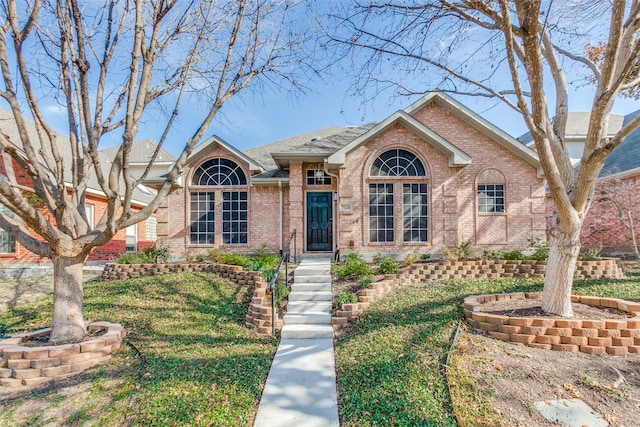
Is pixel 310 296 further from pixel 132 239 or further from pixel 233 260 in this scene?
pixel 132 239

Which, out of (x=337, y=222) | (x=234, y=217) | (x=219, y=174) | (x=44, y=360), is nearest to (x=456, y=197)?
(x=337, y=222)

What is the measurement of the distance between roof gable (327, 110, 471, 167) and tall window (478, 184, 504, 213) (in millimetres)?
1481

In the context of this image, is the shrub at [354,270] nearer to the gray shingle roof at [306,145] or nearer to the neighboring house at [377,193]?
the neighboring house at [377,193]

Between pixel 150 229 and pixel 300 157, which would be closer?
pixel 300 157

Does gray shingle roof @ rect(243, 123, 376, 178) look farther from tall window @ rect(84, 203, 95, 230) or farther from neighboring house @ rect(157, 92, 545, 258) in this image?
tall window @ rect(84, 203, 95, 230)

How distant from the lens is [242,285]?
7484mm

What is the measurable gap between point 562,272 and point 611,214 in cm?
937

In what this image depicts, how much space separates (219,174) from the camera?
34.7 ft

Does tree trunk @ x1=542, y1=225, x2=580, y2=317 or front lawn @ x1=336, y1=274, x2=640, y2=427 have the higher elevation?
tree trunk @ x1=542, y1=225, x2=580, y2=317

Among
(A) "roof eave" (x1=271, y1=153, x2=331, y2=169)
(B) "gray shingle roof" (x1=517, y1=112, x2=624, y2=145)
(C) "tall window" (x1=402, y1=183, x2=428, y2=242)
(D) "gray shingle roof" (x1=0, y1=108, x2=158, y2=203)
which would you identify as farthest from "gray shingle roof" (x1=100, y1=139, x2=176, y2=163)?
(B) "gray shingle roof" (x1=517, y1=112, x2=624, y2=145)

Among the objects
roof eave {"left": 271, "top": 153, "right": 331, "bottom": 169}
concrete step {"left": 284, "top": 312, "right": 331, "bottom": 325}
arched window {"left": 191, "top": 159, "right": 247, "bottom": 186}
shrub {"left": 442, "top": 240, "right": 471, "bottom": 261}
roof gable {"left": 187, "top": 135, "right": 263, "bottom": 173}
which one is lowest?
concrete step {"left": 284, "top": 312, "right": 331, "bottom": 325}

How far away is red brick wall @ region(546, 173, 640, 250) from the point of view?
1023 cm

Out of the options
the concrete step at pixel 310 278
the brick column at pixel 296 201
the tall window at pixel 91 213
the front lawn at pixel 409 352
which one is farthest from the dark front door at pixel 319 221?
the tall window at pixel 91 213

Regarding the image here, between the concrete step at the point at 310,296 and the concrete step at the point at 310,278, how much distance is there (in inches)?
25.5
